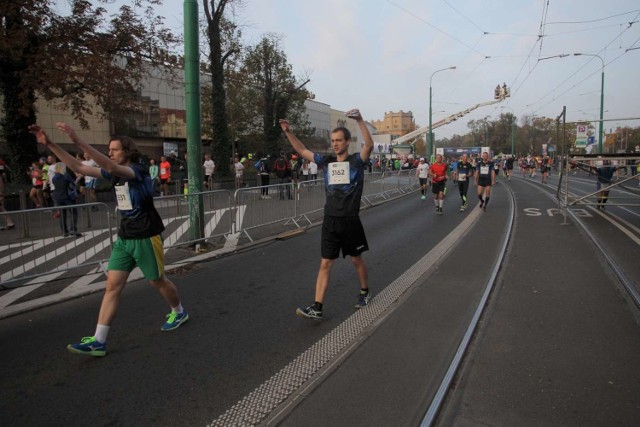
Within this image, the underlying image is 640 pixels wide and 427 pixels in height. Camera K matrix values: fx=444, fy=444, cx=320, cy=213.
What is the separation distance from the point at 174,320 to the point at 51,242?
10.7 ft

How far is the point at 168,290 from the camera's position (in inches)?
166

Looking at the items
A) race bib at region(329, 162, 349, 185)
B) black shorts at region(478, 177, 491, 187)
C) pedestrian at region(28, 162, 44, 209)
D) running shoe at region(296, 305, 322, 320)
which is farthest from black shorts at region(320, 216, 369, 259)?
pedestrian at region(28, 162, 44, 209)

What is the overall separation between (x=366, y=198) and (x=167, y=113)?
35844mm

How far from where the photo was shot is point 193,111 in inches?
303

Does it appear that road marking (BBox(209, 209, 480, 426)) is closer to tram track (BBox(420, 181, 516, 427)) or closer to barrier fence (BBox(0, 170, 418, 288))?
tram track (BBox(420, 181, 516, 427))

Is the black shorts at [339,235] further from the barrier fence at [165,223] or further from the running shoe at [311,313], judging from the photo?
the barrier fence at [165,223]

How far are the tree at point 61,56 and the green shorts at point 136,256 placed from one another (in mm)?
14553

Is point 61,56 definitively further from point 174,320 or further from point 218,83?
Answer: point 174,320

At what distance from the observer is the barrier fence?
Answer: 19.5ft

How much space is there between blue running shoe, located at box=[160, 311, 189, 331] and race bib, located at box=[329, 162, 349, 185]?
197 centimetres

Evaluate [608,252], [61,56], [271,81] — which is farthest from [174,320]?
[271,81]

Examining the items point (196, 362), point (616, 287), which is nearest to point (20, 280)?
point (196, 362)

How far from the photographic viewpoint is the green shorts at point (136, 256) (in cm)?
380

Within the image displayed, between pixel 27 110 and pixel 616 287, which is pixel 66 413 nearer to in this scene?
pixel 616 287
